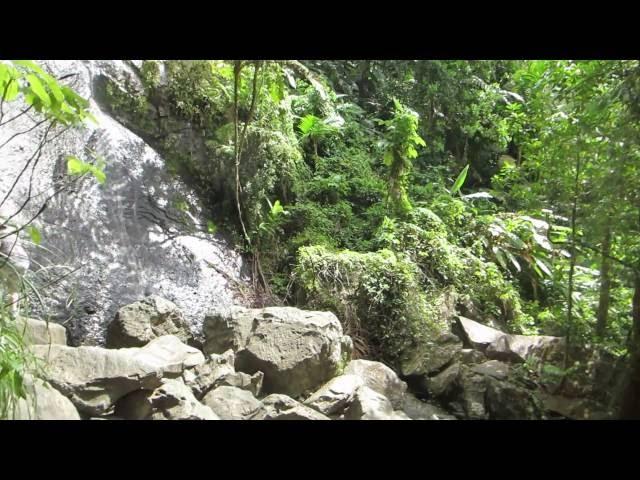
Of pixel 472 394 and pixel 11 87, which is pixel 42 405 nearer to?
pixel 11 87

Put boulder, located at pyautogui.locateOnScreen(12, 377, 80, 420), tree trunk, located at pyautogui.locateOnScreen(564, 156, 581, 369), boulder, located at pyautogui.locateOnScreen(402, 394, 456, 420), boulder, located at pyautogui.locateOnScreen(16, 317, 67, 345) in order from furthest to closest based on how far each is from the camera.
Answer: boulder, located at pyautogui.locateOnScreen(402, 394, 456, 420) → tree trunk, located at pyautogui.locateOnScreen(564, 156, 581, 369) → boulder, located at pyautogui.locateOnScreen(16, 317, 67, 345) → boulder, located at pyautogui.locateOnScreen(12, 377, 80, 420)

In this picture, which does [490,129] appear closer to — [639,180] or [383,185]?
[383,185]

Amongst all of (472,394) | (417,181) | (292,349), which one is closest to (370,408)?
(472,394)

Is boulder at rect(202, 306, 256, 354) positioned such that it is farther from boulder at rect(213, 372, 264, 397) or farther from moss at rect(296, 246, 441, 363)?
moss at rect(296, 246, 441, 363)

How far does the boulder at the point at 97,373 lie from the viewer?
2.44m

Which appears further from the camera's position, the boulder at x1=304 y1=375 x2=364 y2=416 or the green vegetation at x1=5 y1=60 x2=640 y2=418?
the boulder at x1=304 y1=375 x2=364 y2=416

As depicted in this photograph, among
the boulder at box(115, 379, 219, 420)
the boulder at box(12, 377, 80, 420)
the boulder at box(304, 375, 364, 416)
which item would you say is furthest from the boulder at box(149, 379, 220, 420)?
the boulder at box(304, 375, 364, 416)

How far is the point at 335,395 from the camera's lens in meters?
2.72

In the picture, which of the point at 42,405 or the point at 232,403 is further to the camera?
the point at 232,403

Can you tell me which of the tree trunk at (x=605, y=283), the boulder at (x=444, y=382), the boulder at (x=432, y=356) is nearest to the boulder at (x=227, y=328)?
the boulder at (x=432, y=356)

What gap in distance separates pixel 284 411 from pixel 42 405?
0.99 meters

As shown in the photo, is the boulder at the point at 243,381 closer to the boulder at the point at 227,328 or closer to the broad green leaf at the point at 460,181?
the boulder at the point at 227,328

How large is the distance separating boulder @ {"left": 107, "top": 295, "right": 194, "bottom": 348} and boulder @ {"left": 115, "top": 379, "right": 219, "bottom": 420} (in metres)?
0.60

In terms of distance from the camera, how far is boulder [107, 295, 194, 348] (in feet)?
10.3
